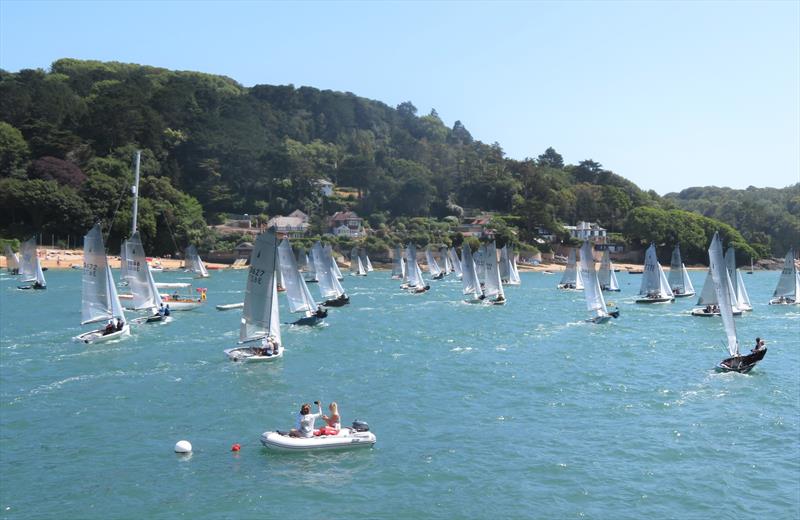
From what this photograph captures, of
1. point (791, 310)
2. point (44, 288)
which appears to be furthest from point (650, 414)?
point (44, 288)

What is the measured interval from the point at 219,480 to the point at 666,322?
46447 millimetres

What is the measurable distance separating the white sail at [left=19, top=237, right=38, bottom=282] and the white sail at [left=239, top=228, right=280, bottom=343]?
53430 millimetres

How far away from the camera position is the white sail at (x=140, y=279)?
55.0m

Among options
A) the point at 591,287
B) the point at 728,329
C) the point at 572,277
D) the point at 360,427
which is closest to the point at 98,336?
the point at 360,427

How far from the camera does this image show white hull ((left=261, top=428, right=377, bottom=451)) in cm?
2520

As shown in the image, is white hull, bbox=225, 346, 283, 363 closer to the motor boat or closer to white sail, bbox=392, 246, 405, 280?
the motor boat

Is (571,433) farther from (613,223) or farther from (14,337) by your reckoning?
(613,223)

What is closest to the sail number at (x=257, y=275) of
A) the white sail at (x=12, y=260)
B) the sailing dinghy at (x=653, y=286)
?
the sailing dinghy at (x=653, y=286)

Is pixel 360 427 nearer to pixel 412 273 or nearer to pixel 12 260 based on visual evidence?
pixel 412 273

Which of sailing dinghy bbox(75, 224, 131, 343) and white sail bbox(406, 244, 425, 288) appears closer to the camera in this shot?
sailing dinghy bbox(75, 224, 131, 343)

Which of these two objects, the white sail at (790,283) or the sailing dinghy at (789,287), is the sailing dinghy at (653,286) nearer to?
the sailing dinghy at (789,287)

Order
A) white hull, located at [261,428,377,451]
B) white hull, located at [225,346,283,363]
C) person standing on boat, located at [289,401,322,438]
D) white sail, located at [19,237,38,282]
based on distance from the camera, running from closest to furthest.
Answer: white hull, located at [261,428,377,451], person standing on boat, located at [289,401,322,438], white hull, located at [225,346,283,363], white sail, located at [19,237,38,282]

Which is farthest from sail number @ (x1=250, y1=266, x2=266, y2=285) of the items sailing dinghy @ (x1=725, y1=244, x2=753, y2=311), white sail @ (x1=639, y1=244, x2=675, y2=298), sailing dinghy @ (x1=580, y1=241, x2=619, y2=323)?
white sail @ (x1=639, y1=244, x2=675, y2=298)

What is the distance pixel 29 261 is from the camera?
84938 millimetres
